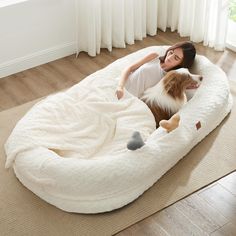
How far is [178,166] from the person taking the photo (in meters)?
2.69

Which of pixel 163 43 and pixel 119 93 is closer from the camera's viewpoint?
pixel 119 93

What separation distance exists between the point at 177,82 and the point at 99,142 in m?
0.57

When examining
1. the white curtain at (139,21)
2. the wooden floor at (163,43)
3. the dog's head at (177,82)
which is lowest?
the wooden floor at (163,43)

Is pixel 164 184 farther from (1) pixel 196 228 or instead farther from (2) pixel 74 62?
(2) pixel 74 62

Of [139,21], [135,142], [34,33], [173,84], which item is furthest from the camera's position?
[139,21]

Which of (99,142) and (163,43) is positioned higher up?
(99,142)

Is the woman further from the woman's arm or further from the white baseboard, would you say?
the white baseboard

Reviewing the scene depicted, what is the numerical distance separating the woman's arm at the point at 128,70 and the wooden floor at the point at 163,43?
0.62 metres

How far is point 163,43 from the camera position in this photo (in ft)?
13.2

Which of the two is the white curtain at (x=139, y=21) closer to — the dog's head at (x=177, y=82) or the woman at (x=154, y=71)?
the woman at (x=154, y=71)

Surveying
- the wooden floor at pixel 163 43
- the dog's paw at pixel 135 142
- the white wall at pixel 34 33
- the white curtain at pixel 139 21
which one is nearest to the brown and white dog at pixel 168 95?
the dog's paw at pixel 135 142

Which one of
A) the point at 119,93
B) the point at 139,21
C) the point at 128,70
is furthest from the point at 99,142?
the point at 139,21

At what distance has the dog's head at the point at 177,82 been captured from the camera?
9.09 ft

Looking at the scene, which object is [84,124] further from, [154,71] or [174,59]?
[174,59]
